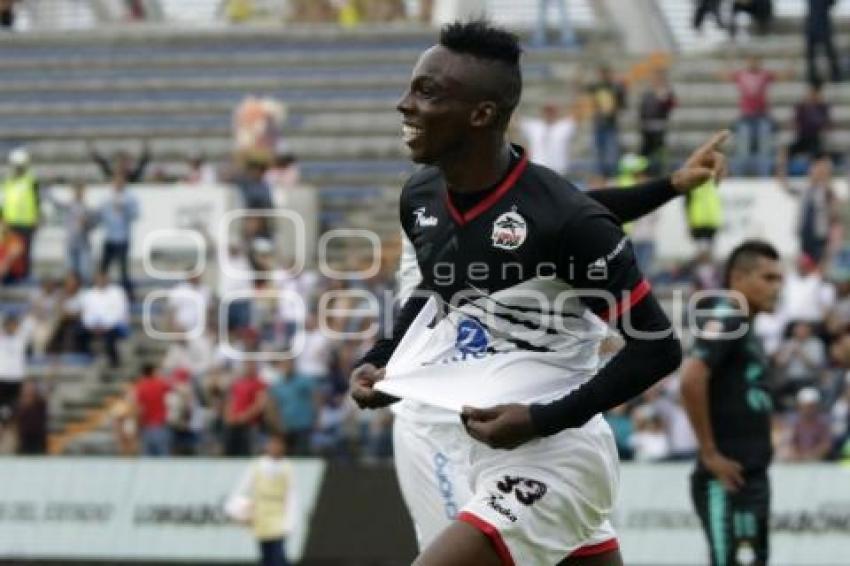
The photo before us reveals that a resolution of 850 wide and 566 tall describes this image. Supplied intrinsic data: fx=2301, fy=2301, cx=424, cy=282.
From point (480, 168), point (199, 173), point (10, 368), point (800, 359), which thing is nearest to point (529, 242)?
point (480, 168)

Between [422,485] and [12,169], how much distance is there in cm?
1653

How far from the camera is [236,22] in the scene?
35688mm

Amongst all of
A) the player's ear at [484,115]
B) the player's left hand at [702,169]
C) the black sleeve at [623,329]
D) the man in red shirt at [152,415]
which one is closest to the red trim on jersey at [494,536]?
the black sleeve at [623,329]

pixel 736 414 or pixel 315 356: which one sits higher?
pixel 736 414

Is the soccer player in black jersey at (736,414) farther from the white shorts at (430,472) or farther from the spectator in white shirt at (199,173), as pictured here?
the spectator in white shirt at (199,173)

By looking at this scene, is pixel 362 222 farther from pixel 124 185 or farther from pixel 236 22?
pixel 236 22

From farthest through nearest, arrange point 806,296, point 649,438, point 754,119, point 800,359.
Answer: point 754,119 → point 806,296 → point 800,359 → point 649,438

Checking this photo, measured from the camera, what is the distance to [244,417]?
68.4 feet

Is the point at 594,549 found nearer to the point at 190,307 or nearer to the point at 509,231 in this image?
the point at 509,231

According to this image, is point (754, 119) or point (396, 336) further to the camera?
point (754, 119)

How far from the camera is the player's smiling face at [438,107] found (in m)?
7.41

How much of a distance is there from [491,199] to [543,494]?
Answer: 0.97 metres

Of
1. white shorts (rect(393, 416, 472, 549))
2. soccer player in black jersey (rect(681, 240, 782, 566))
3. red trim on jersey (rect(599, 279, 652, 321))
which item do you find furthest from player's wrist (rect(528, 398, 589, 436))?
soccer player in black jersey (rect(681, 240, 782, 566))

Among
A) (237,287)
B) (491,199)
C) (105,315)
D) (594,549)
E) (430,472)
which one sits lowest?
(105,315)
